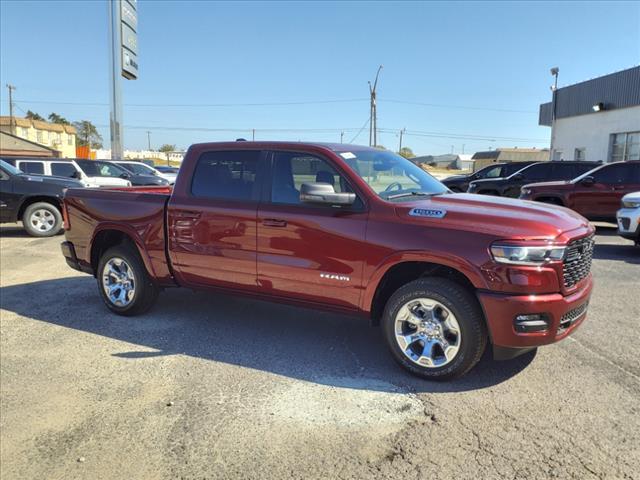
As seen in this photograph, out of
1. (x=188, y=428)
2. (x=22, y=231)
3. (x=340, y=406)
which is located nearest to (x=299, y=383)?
(x=340, y=406)

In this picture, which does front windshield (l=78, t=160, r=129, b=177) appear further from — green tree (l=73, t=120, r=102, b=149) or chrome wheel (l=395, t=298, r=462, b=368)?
green tree (l=73, t=120, r=102, b=149)

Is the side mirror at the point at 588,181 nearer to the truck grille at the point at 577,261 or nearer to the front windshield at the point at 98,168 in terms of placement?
the truck grille at the point at 577,261

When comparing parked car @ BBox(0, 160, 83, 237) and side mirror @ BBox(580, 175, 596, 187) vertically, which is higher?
side mirror @ BBox(580, 175, 596, 187)

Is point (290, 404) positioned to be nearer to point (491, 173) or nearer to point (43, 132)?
point (491, 173)

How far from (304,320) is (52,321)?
279 centimetres

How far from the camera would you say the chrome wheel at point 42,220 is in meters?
11.4

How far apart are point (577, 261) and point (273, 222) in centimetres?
247

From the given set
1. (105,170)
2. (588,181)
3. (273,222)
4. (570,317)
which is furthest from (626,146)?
(273,222)

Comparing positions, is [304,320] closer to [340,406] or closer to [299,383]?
[299,383]

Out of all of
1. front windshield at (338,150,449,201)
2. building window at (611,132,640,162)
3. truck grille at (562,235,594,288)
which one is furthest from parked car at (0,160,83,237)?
building window at (611,132,640,162)

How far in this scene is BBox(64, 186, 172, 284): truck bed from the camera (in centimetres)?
519

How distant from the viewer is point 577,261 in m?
3.79

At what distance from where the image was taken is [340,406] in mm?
3518

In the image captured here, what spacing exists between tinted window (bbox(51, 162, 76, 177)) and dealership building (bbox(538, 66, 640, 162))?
76.7ft
